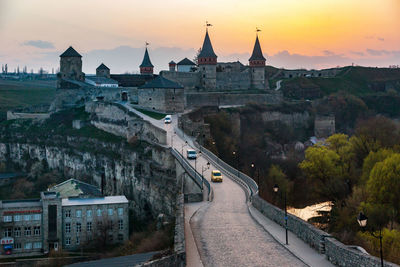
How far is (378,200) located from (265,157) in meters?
29.5

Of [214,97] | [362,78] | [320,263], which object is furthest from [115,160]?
[362,78]

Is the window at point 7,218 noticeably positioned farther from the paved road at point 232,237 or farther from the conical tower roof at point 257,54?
the conical tower roof at point 257,54

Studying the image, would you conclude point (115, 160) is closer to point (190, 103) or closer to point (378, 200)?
point (190, 103)

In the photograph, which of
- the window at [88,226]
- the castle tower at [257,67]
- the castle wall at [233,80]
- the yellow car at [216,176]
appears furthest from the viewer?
the castle tower at [257,67]

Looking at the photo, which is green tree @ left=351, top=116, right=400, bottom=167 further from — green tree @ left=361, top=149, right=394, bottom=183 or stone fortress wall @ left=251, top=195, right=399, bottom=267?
stone fortress wall @ left=251, top=195, right=399, bottom=267

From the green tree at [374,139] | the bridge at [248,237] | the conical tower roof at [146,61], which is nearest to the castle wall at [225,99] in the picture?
the conical tower roof at [146,61]

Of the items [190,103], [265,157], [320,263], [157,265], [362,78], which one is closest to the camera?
[157,265]

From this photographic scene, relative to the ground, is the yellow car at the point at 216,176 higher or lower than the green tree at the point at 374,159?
lower

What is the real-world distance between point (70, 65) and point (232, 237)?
208 feet

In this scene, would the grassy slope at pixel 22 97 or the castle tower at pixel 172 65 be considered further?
the grassy slope at pixel 22 97

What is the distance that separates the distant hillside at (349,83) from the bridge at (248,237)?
6562 cm

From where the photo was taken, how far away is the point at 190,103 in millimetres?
70562

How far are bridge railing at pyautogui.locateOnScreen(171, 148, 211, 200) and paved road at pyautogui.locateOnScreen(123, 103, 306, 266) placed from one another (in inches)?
90.6

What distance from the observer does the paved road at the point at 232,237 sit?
19234 millimetres
